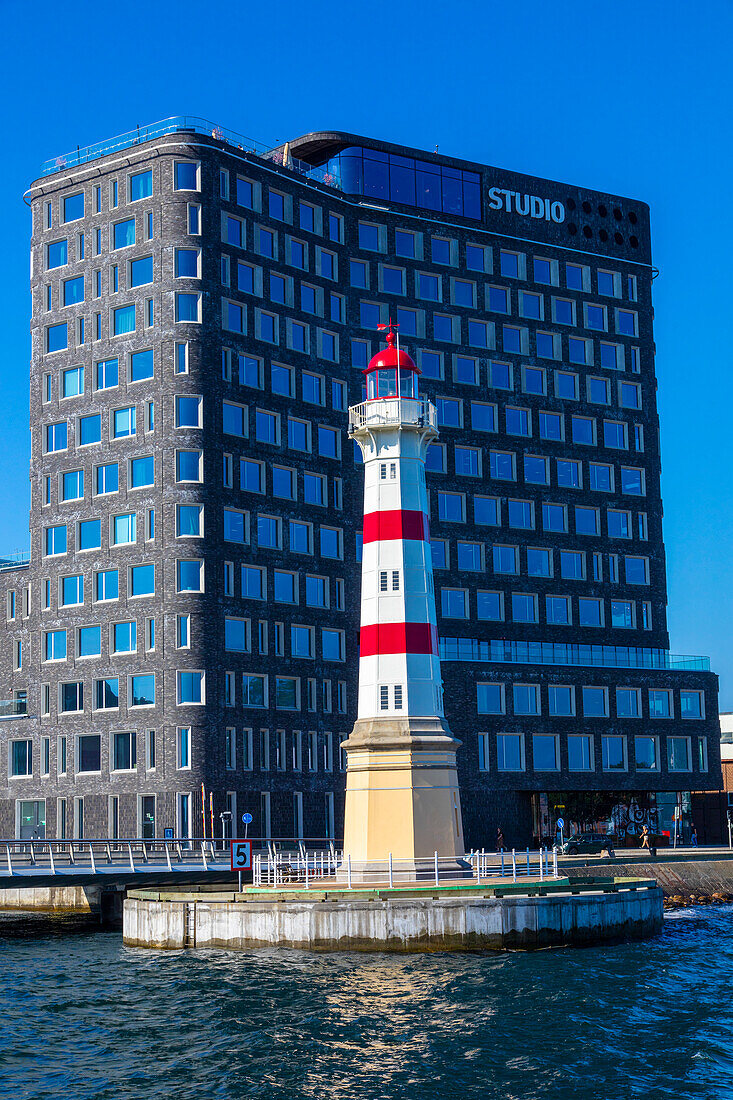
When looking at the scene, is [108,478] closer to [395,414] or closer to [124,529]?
[124,529]

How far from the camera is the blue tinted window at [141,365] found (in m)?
90.6

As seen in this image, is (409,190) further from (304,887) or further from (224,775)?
(304,887)

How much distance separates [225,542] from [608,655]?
1306 inches

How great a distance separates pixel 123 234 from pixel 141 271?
3182 mm

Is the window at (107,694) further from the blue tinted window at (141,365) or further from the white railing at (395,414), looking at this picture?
the white railing at (395,414)

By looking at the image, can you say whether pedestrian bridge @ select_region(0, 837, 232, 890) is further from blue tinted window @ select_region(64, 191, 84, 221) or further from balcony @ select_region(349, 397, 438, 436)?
blue tinted window @ select_region(64, 191, 84, 221)

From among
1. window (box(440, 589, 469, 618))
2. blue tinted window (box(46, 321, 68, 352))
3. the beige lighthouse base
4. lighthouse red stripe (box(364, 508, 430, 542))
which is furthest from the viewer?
window (box(440, 589, 469, 618))

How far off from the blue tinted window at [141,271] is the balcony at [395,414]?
115 feet

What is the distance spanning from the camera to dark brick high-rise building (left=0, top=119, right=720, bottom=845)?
8838 cm

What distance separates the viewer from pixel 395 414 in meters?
60.0

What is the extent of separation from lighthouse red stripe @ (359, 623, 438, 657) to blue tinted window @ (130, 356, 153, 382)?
1478 inches

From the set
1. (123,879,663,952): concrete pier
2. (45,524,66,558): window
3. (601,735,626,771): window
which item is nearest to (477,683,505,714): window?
(601,735,626,771): window

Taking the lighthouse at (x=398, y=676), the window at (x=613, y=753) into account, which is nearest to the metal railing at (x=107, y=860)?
the lighthouse at (x=398, y=676)

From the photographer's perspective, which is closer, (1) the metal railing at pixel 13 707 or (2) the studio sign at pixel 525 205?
(1) the metal railing at pixel 13 707
